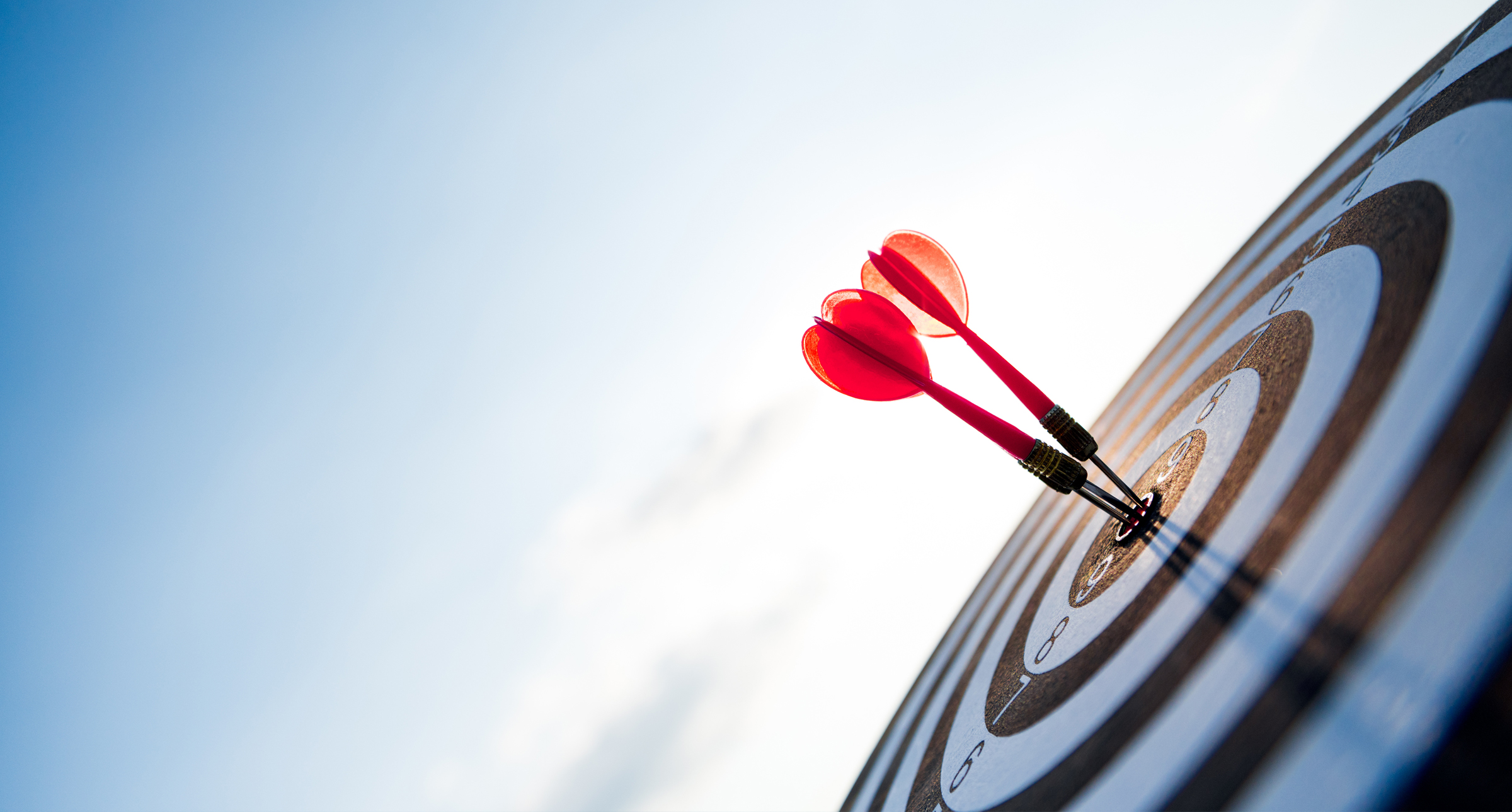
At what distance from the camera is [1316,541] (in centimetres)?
131

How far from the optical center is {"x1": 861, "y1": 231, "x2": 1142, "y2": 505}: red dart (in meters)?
2.18

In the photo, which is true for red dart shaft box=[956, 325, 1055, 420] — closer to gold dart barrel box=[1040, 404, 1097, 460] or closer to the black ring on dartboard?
gold dart barrel box=[1040, 404, 1097, 460]

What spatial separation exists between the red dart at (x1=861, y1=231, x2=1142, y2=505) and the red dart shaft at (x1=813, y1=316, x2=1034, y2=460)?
18 centimetres

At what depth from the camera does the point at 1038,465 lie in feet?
6.09

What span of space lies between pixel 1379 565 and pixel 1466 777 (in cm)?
38

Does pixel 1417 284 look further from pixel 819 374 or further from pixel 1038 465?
pixel 819 374

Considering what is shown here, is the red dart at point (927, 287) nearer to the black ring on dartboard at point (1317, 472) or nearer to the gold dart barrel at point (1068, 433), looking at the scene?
the gold dart barrel at point (1068, 433)

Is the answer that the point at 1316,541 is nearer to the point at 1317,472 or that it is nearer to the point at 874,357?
the point at 1317,472

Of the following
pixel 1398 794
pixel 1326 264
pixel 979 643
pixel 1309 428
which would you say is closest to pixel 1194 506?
pixel 1309 428

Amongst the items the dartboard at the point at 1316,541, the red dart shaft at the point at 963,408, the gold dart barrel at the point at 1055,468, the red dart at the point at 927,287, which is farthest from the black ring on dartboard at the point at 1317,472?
the red dart at the point at 927,287

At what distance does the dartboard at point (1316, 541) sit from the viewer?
39.7 inches

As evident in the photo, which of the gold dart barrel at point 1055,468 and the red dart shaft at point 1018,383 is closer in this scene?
the gold dart barrel at point 1055,468

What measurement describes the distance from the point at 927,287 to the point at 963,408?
49cm

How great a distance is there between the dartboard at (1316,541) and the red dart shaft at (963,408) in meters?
0.45
